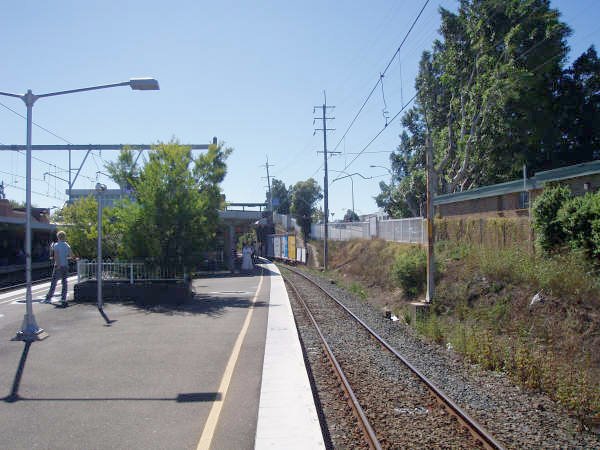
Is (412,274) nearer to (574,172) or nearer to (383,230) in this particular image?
(574,172)

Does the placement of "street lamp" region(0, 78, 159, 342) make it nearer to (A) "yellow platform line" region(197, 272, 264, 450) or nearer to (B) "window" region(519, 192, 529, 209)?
(A) "yellow platform line" region(197, 272, 264, 450)

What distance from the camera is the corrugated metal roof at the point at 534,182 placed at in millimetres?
15710

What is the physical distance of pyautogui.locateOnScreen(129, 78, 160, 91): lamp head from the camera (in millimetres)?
10898

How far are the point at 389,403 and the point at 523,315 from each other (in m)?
5.94

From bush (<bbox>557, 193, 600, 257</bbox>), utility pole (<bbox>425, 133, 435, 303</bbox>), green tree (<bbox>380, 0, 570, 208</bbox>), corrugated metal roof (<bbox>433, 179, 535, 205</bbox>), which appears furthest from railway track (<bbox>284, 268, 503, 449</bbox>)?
green tree (<bbox>380, 0, 570, 208</bbox>)

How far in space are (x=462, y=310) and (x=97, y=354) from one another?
31.5 ft

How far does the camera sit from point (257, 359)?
Answer: 907cm

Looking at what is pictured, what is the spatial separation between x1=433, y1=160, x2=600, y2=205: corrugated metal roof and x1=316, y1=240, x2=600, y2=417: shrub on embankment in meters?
2.91

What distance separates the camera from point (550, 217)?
14156mm

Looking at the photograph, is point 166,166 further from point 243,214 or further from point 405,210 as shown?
point 405,210

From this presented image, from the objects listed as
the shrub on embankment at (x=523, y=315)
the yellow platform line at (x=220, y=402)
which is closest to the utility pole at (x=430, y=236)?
the shrub on embankment at (x=523, y=315)

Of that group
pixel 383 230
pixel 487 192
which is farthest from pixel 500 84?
pixel 383 230

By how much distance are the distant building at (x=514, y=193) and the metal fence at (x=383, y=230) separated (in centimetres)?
247

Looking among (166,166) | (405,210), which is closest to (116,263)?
(166,166)
